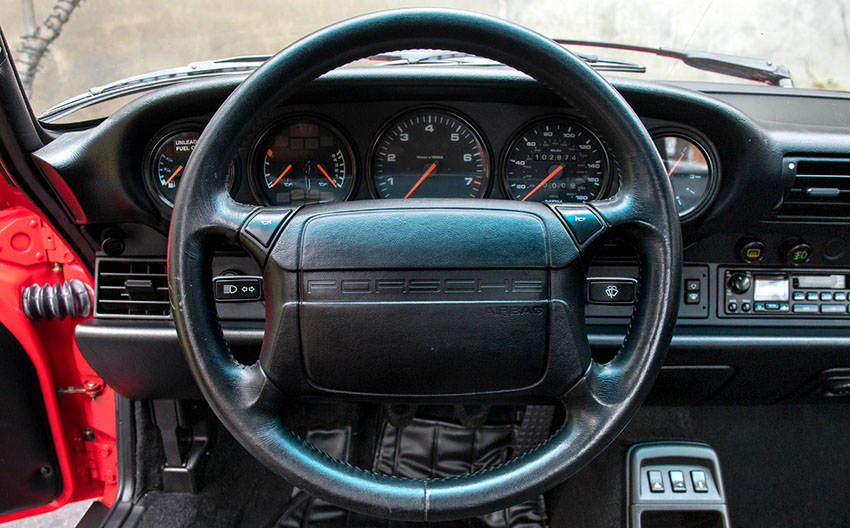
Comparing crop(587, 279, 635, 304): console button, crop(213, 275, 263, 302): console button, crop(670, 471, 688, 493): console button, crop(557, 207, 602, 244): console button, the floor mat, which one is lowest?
the floor mat

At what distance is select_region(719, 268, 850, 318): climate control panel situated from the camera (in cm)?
143

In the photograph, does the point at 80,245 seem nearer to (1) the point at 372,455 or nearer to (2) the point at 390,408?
(2) the point at 390,408

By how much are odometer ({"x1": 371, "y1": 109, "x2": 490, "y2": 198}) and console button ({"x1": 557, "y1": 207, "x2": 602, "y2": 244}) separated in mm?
511

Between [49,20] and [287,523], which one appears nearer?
[49,20]

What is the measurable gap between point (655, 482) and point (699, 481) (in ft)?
0.35

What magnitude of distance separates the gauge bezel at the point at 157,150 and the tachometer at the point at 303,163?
5.9 inches

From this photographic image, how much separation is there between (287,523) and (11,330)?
3.09 ft

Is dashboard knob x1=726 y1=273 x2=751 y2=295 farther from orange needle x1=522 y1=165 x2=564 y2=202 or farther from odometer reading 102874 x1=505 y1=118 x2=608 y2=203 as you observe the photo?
orange needle x1=522 y1=165 x2=564 y2=202

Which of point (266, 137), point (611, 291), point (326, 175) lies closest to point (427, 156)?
point (326, 175)

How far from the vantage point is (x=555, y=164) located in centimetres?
143

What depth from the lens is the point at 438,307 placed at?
3.00ft

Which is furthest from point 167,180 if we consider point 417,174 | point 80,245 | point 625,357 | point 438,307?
point 625,357

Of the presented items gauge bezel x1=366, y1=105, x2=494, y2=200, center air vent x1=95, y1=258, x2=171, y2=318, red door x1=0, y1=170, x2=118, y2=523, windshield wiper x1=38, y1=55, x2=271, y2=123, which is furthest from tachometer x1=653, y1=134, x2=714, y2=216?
red door x1=0, y1=170, x2=118, y2=523

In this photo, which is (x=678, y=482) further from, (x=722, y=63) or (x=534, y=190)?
(x=722, y=63)
